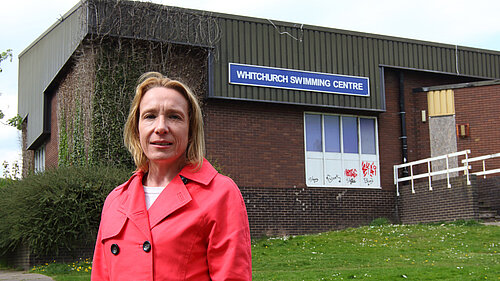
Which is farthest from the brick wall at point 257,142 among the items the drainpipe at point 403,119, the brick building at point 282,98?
the drainpipe at point 403,119

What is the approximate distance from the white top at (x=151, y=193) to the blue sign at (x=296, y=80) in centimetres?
1810

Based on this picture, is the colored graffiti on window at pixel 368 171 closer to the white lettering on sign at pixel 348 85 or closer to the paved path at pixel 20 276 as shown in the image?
the white lettering on sign at pixel 348 85

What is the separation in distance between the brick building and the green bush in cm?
373

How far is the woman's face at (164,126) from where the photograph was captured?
3.00 metres

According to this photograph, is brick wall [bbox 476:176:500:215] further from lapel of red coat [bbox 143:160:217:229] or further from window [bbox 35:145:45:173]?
lapel of red coat [bbox 143:160:217:229]

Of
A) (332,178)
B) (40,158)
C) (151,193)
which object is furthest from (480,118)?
(151,193)

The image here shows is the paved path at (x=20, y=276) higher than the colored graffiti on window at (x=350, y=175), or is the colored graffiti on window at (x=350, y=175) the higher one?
the colored graffiti on window at (x=350, y=175)

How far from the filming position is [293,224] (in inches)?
849

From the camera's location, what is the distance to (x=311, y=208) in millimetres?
22000

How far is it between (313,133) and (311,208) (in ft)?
8.35

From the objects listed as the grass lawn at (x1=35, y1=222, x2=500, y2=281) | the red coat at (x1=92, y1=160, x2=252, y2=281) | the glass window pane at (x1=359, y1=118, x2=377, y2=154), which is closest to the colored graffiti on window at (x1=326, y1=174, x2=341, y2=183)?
the glass window pane at (x1=359, y1=118, x2=377, y2=154)

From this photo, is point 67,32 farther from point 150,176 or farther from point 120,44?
point 150,176

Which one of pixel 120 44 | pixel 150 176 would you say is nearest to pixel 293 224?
pixel 120 44

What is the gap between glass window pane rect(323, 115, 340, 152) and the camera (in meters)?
22.9
